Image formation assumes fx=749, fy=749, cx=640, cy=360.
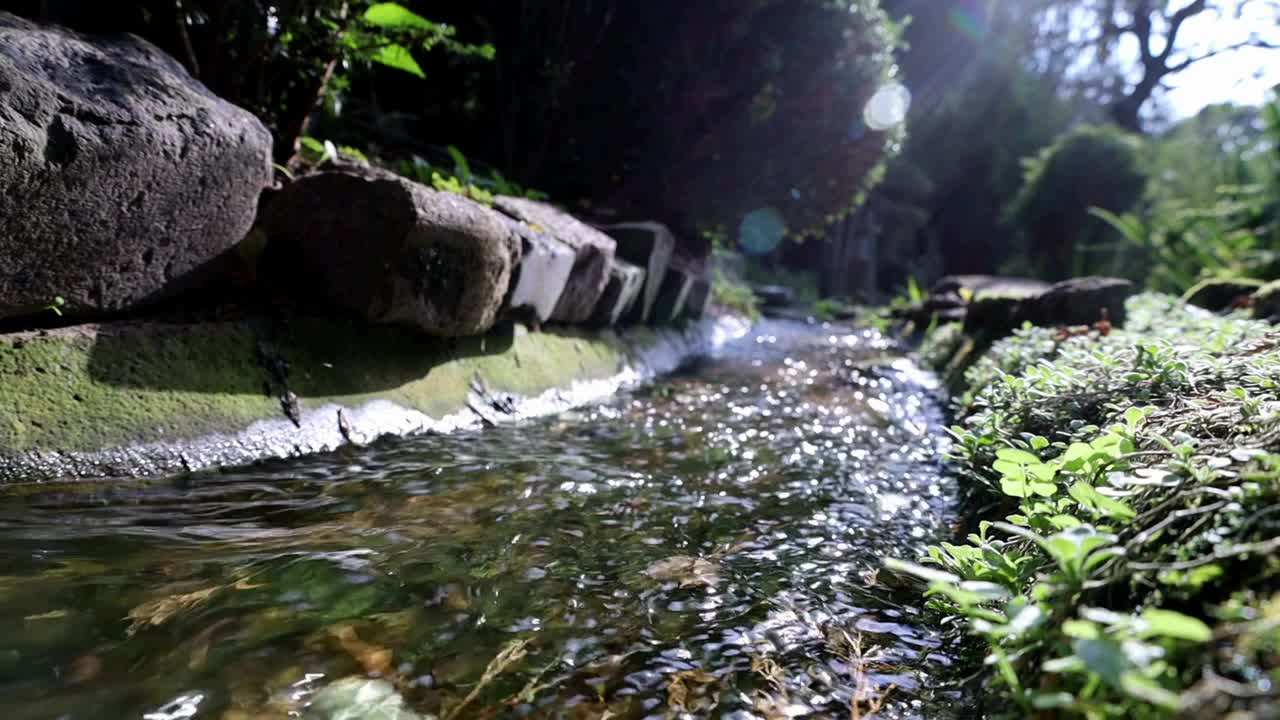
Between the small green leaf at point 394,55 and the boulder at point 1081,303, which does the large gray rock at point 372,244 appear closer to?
the small green leaf at point 394,55

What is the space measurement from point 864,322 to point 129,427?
492 inches

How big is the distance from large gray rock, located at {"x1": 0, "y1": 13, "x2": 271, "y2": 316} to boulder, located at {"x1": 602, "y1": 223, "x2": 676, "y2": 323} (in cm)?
380

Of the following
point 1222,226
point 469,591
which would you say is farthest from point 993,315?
point 1222,226

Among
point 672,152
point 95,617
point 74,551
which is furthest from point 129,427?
point 672,152


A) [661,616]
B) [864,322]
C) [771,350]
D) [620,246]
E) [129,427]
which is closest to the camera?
[661,616]

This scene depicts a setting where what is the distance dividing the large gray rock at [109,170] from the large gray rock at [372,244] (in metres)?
0.27

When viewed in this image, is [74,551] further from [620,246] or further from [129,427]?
[620,246]

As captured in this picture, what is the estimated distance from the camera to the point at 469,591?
6.15 feet

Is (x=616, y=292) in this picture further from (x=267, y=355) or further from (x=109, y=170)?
(x=109, y=170)

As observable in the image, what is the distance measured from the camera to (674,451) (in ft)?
11.8

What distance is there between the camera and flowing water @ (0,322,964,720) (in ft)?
4.72

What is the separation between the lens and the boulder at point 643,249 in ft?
22.0

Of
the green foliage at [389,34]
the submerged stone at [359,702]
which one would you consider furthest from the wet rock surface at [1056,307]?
the submerged stone at [359,702]

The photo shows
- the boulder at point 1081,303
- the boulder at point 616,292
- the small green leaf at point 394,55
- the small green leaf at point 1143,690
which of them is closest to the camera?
the small green leaf at point 1143,690
